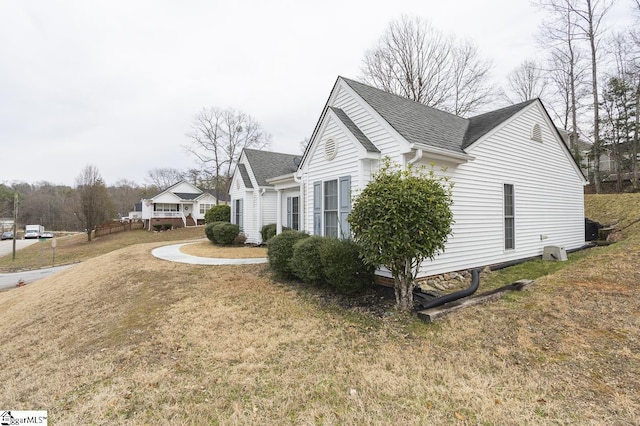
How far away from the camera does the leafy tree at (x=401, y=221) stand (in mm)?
4680

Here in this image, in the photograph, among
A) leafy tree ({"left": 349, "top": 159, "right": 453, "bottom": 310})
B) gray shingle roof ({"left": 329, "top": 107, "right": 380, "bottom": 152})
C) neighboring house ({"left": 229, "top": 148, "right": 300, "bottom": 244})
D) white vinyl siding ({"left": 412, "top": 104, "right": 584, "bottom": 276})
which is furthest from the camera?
neighboring house ({"left": 229, "top": 148, "right": 300, "bottom": 244})

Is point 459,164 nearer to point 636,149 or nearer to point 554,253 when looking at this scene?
point 554,253

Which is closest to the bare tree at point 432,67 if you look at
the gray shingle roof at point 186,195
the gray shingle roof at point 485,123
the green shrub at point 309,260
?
the gray shingle roof at point 485,123

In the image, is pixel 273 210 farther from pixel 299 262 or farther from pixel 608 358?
pixel 608 358

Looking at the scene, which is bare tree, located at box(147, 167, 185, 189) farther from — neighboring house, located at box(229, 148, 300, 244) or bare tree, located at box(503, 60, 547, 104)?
bare tree, located at box(503, 60, 547, 104)

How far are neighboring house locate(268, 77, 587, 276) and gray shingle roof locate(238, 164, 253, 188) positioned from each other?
23.9ft

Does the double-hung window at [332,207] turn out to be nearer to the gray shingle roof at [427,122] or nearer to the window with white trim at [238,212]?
the gray shingle roof at [427,122]

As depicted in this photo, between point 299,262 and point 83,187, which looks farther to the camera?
point 83,187

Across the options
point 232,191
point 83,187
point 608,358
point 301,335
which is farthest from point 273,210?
point 83,187

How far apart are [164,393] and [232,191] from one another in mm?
15448

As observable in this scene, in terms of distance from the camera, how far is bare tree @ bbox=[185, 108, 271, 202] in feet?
108

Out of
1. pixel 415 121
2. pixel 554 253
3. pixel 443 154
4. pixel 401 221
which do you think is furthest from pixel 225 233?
pixel 554 253

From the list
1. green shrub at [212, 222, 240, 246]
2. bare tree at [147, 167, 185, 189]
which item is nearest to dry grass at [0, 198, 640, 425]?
green shrub at [212, 222, 240, 246]

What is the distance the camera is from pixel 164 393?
122 inches
